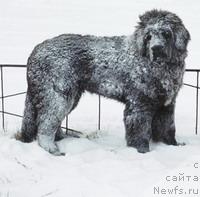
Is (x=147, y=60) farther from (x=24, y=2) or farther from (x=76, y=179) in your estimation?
(x=24, y=2)

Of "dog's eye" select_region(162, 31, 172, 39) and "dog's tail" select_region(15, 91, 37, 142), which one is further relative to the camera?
"dog's tail" select_region(15, 91, 37, 142)

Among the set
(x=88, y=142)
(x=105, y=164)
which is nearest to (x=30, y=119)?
(x=88, y=142)

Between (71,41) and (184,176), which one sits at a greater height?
(71,41)

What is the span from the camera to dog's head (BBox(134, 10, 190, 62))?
5.04m

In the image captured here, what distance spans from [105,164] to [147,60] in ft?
3.62

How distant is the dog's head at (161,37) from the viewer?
5043 millimetres

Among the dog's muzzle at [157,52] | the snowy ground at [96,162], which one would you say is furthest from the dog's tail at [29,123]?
the dog's muzzle at [157,52]

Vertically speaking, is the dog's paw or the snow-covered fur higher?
the snow-covered fur

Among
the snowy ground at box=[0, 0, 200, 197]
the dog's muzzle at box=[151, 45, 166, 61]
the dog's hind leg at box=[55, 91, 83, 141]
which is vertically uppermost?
the dog's muzzle at box=[151, 45, 166, 61]

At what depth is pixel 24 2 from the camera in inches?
634

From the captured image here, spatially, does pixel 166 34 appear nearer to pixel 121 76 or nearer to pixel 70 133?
pixel 121 76

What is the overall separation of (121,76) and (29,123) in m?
1.14

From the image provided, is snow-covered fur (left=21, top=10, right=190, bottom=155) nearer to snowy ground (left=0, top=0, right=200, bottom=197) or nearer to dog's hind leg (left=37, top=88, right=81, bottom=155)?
dog's hind leg (left=37, top=88, right=81, bottom=155)

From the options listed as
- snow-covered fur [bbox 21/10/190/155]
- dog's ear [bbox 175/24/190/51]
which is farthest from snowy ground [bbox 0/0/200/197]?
dog's ear [bbox 175/24/190/51]
